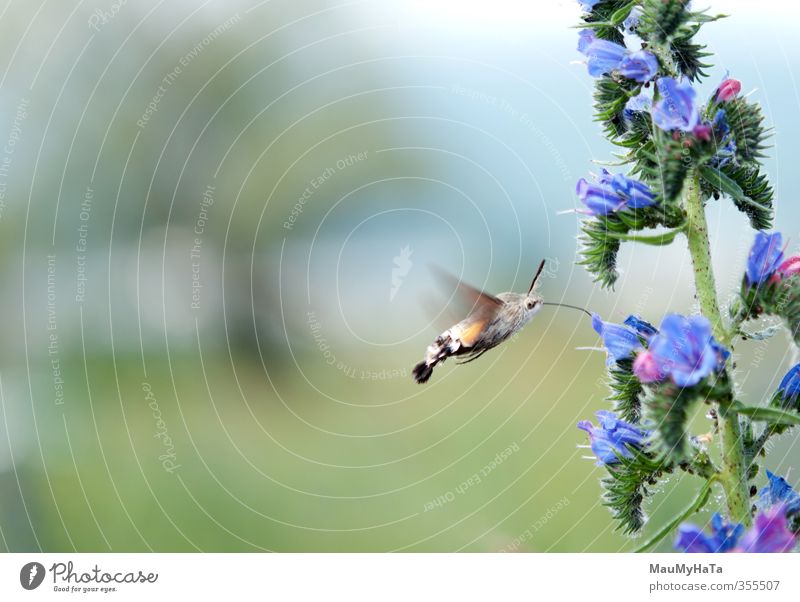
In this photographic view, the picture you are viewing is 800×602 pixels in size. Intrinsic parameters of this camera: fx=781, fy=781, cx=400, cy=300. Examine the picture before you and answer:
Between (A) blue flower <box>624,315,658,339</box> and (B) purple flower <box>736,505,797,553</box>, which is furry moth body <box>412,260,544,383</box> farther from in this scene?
(B) purple flower <box>736,505,797,553</box>

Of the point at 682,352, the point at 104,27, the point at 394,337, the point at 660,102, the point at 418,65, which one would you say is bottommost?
the point at 394,337

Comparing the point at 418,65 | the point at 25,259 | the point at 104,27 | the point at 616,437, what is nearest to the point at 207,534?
the point at 25,259

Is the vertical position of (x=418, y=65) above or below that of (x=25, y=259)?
above

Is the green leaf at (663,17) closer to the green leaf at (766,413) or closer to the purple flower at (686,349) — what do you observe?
the purple flower at (686,349)

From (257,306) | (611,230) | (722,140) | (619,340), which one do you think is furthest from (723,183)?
(257,306)

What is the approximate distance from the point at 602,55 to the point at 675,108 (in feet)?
0.45

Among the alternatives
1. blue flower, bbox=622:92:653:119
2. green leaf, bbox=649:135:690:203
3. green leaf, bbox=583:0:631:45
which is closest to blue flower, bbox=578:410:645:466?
green leaf, bbox=649:135:690:203

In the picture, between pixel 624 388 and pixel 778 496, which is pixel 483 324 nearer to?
pixel 624 388

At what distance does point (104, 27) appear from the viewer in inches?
191

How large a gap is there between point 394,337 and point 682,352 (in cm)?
266

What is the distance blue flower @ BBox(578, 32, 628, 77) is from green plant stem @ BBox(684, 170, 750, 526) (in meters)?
0.20

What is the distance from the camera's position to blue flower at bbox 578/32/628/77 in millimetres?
1141

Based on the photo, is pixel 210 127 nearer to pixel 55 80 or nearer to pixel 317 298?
pixel 55 80

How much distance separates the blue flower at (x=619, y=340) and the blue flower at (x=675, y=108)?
293mm
